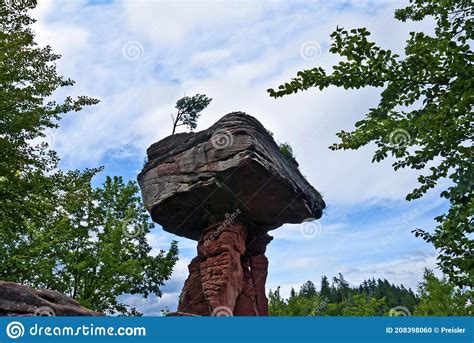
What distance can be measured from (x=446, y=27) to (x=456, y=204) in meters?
3.34

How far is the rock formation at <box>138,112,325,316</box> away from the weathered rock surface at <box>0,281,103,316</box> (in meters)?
6.06

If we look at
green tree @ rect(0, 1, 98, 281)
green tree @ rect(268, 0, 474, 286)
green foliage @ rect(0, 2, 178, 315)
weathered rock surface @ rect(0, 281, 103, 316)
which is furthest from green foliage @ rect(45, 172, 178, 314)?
green tree @ rect(268, 0, 474, 286)

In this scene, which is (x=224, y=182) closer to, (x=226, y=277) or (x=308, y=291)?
(x=226, y=277)

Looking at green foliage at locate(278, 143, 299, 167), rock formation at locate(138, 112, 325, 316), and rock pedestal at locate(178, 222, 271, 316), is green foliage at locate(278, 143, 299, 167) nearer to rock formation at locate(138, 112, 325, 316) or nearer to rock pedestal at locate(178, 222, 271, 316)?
rock formation at locate(138, 112, 325, 316)

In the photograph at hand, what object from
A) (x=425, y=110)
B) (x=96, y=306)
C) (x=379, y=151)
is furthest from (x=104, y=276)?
(x=425, y=110)

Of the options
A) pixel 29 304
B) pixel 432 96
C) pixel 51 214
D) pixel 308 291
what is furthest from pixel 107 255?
pixel 308 291

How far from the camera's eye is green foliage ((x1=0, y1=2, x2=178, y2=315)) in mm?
11953

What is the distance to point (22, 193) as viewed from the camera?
12.1 meters

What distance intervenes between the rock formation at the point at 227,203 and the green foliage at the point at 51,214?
3205 mm

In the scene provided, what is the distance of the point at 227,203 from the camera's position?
14445mm

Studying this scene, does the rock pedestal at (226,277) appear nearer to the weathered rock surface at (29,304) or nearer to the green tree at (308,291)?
the weathered rock surface at (29,304)

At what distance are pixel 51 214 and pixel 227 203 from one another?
6270mm

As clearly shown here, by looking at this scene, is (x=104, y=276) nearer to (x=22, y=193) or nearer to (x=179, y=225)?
(x=179, y=225)

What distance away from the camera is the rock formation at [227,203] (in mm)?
13391
